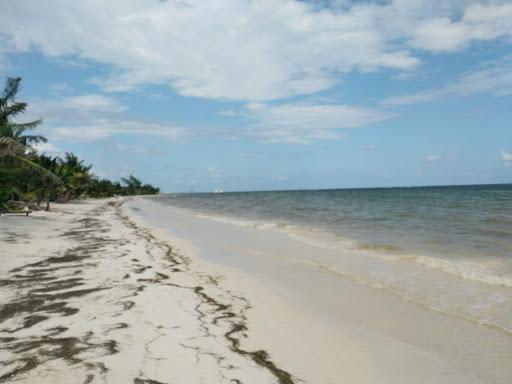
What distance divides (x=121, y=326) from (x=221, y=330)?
1.32 meters

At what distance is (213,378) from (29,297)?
454cm

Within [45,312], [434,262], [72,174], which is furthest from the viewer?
[72,174]

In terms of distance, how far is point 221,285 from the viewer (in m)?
8.90

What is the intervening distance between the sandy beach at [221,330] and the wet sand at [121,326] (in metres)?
0.02

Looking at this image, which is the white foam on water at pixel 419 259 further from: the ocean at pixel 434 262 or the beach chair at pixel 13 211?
the beach chair at pixel 13 211

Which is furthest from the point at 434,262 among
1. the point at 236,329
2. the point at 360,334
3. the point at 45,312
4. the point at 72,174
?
the point at 72,174

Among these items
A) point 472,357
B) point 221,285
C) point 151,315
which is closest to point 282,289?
point 221,285

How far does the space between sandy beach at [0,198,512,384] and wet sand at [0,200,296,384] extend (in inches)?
0.8

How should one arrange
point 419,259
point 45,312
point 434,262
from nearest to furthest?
point 45,312 → point 434,262 → point 419,259

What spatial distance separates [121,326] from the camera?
230 inches

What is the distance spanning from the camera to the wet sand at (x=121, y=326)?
14.6 ft

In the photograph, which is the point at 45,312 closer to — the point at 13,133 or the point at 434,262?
the point at 434,262


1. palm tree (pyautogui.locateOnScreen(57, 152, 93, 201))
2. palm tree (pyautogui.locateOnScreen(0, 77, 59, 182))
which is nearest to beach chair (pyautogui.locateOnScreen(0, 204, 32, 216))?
palm tree (pyautogui.locateOnScreen(0, 77, 59, 182))

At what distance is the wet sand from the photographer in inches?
175
